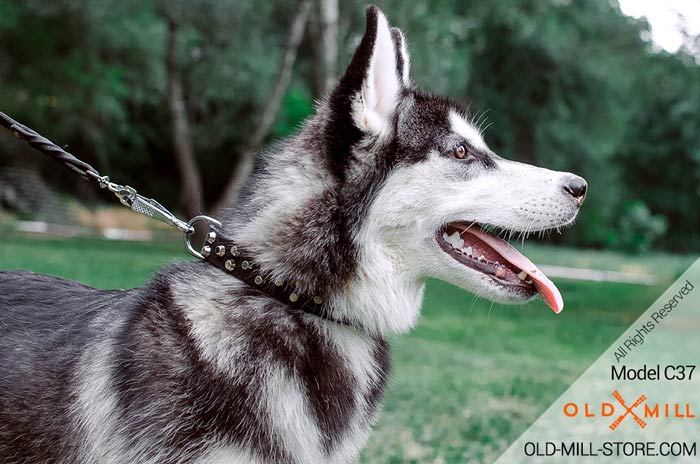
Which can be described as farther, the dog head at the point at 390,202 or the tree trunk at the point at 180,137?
the tree trunk at the point at 180,137

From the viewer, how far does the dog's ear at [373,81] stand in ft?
9.23

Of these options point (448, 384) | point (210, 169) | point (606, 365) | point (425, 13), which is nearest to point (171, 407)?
point (448, 384)

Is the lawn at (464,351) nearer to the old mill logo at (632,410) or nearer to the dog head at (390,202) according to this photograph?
the old mill logo at (632,410)

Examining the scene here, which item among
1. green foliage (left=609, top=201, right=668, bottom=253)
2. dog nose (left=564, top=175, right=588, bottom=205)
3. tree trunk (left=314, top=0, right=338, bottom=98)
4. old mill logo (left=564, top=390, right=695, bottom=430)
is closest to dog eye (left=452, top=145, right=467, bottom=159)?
dog nose (left=564, top=175, right=588, bottom=205)

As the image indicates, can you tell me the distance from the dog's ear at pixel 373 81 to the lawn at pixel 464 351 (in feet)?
3.34

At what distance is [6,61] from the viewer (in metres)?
26.9

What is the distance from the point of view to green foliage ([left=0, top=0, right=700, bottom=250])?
1948 cm

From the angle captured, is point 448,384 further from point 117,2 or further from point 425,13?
point 117,2

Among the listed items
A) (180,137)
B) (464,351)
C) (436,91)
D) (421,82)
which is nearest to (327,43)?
(421,82)

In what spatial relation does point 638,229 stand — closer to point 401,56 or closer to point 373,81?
point 401,56

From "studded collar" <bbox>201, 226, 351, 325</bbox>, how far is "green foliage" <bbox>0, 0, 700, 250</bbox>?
11358 mm

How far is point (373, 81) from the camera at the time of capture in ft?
9.59

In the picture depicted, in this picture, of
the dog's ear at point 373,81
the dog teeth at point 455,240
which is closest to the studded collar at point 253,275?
the dog teeth at point 455,240

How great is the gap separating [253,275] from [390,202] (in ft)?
1.79
